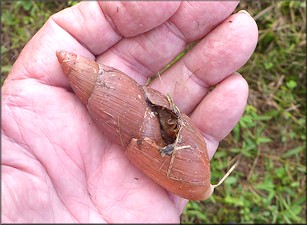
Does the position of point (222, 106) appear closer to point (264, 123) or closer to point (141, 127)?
point (141, 127)

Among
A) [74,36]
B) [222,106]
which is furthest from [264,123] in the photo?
[74,36]

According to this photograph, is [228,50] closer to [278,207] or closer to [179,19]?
[179,19]

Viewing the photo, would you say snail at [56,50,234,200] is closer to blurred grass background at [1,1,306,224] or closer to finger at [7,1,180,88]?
finger at [7,1,180,88]

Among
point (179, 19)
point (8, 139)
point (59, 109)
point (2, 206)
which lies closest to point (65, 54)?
point (59, 109)

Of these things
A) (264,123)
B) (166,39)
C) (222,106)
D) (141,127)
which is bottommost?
(264,123)

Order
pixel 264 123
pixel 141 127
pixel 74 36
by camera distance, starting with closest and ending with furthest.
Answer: pixel 141 127
pixel 74 36
pixel 264 123

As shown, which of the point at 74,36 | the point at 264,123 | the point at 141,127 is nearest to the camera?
the point at 141,127

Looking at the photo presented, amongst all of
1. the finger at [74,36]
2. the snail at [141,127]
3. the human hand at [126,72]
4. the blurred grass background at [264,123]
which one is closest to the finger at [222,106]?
the human hand at [126,72]

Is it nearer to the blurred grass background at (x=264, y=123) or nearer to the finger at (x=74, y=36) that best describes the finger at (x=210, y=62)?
the finger at (x=74, y=36)
